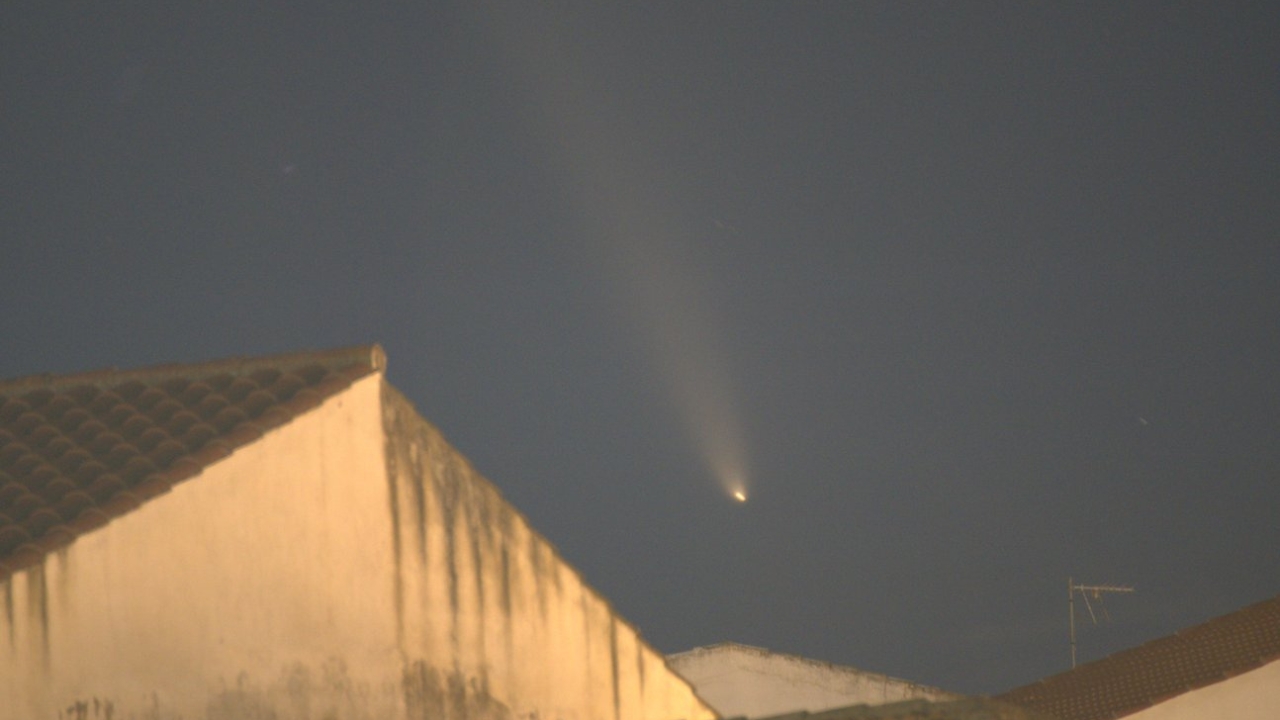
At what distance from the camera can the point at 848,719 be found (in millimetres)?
10539

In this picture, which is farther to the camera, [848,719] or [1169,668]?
[1169,668]

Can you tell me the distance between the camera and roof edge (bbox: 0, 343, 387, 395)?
11336 mm

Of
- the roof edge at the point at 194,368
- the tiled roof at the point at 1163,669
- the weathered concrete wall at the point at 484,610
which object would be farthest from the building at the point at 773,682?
the roof edge at the point at 194,368

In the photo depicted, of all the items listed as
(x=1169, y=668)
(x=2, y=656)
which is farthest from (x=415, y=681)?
(x=1169, y=668)

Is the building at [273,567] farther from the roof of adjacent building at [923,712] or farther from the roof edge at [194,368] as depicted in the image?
the roof of adjacent building at [923,712]

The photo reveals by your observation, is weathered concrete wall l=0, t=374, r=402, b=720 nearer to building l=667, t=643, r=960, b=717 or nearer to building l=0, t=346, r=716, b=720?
building l=0, t=346, r=716, b=720

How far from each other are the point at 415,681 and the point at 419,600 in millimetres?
612

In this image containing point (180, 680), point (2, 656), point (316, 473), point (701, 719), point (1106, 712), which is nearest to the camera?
point (2, 656)

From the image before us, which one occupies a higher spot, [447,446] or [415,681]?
[447,446]

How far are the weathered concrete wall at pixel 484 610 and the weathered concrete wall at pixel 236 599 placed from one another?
0.78 feet

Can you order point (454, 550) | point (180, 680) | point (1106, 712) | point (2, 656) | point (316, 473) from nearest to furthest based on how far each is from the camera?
point (2, 656) < point (180, 680) < point (316, 473) < point (454, 550) < point (1106, 712)

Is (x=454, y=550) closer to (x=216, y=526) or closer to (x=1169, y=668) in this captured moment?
(x=216, y=526)

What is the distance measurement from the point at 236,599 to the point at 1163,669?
59.4 feet

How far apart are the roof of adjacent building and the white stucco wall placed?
11.6 m
